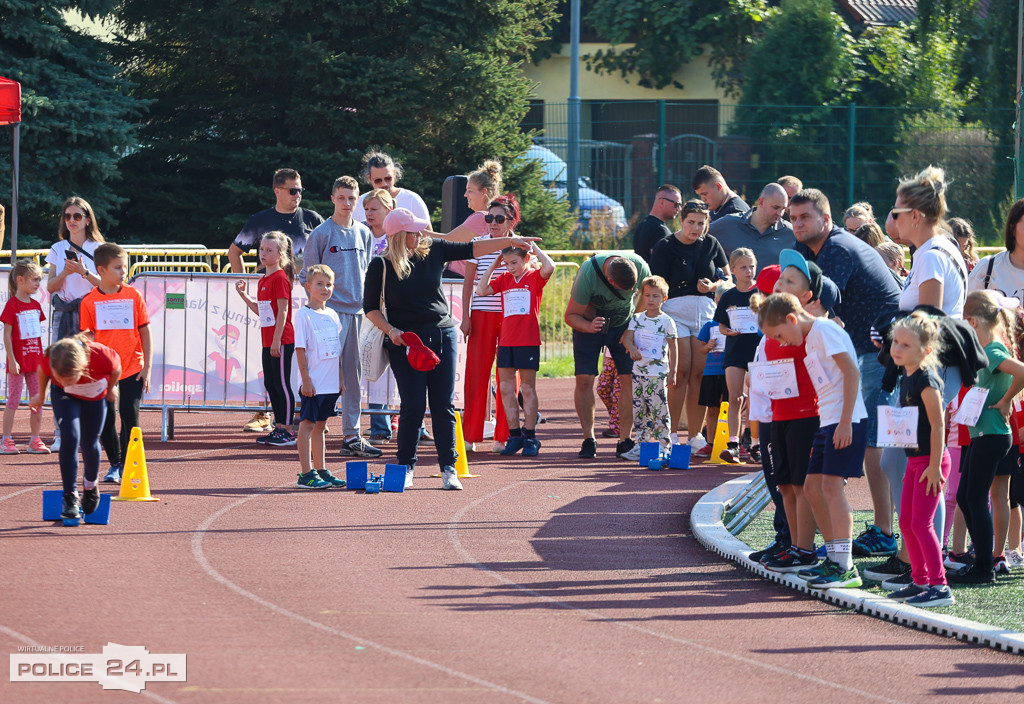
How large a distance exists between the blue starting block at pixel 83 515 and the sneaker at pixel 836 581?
4.46m

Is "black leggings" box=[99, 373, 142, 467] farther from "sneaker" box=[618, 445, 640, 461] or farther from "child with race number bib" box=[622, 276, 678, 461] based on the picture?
"sneaker" box=[618, 445, 640, 461]

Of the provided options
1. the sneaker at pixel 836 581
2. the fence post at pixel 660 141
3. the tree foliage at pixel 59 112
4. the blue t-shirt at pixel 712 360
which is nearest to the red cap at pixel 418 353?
the blue t-shirt at pixel 712 360

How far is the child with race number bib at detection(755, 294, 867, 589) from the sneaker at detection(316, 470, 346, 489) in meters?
4.33

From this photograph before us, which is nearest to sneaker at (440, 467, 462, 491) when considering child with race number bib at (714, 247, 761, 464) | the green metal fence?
child with race number bib at (714, 247, 761, 464)

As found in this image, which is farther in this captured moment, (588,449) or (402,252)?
(588,449)

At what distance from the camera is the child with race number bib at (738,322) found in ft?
38.6

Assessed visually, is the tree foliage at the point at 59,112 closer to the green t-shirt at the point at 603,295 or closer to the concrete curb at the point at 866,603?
the green t-shirt at the point at 603,295

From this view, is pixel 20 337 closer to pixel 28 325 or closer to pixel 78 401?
pixel 28 325

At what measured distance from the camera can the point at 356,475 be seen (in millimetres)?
10844

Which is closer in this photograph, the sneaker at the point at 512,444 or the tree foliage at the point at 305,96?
the sneaker at the point at 512,444

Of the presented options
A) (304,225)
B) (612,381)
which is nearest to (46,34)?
(304,225)

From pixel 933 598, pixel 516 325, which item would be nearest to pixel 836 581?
pixel 933 598

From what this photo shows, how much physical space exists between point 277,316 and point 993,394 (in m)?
6.70

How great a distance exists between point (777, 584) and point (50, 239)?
1885 centimetres
